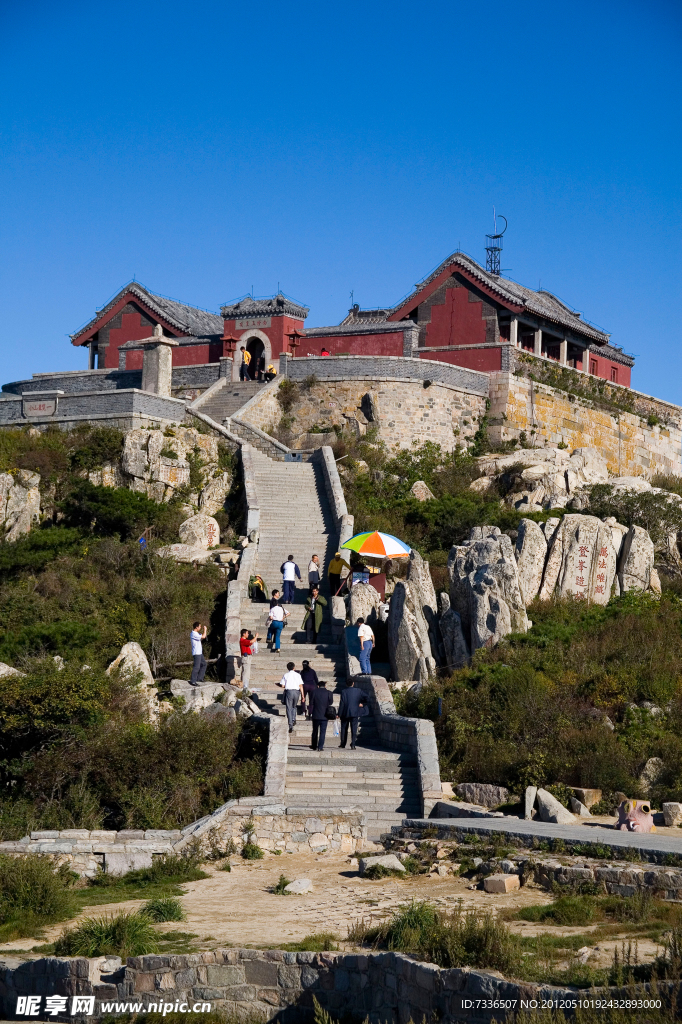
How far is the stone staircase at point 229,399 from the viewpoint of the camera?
33156 mm

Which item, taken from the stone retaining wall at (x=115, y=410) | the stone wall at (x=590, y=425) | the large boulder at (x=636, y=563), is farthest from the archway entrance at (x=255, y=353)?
the large boulder at (x=636, y=563)

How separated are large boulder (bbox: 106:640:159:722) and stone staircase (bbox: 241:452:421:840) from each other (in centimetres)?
169

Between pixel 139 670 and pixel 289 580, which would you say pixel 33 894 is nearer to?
pixel 139 670

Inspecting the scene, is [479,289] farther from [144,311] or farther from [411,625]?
[411,625]

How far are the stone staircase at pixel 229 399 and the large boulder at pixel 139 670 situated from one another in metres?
12.2

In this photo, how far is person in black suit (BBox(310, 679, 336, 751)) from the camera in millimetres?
17656

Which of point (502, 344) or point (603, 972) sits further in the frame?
point (502, 344)

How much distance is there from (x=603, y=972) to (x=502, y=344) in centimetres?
2740

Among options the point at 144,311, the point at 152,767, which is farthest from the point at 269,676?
the point at 144,311

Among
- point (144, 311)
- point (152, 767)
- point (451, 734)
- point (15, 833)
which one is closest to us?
point (15, 833)

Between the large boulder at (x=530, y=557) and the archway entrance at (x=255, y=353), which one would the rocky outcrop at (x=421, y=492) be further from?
the archway entrance at (x=255, y=353)

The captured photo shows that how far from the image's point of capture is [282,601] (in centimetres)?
2334

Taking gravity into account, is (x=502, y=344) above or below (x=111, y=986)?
above

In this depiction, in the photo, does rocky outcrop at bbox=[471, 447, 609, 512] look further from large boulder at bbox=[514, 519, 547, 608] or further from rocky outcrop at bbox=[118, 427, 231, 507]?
rocky outcrop at bbox=[118, 427, 231, 507]
